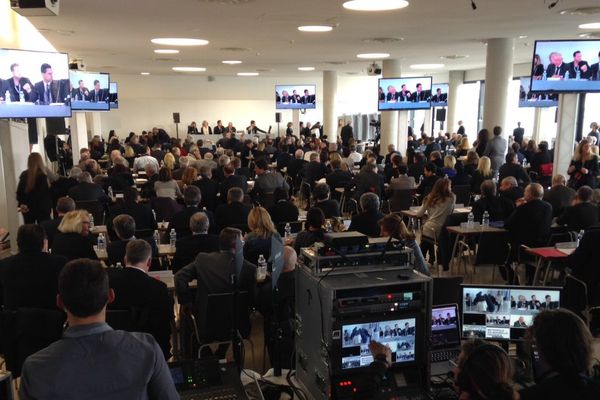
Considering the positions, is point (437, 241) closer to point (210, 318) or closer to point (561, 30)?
point (210, 318)

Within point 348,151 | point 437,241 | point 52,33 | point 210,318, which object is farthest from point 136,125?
point 210,318

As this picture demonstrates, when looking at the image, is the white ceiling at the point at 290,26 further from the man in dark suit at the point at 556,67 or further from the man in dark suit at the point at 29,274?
the man in dark suit at the point at 29,274

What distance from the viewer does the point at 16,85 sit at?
599cm

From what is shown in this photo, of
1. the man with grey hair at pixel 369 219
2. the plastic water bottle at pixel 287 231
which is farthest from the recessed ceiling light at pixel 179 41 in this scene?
the man with grey hair at pixel 369 219

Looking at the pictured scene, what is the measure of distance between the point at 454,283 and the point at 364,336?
51.0 inches

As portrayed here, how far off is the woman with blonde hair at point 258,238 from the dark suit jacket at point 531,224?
279 cm

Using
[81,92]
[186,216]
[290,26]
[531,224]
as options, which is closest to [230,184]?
[186,216]

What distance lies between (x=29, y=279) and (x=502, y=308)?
3.07 meters

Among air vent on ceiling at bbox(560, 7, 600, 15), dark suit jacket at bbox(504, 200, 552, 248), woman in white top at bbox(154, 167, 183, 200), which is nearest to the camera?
dark suit jacket at bbox(504, 200, 552, 248)

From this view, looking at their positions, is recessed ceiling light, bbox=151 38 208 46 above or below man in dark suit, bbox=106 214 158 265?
above

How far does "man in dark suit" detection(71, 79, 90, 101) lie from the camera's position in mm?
9984

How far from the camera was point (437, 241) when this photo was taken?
22.3ft

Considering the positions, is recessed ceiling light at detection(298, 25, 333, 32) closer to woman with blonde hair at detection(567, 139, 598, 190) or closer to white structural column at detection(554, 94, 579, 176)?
white structural column at detection(554, 94, 579, 176)

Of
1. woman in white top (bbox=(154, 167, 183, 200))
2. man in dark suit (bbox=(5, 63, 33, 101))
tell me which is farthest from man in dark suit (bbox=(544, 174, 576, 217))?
man in dark suit (bbox=(5, 63, 33, 101))
